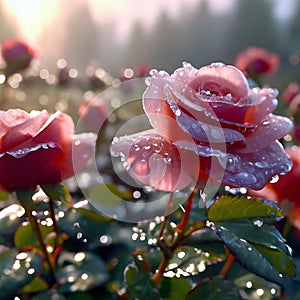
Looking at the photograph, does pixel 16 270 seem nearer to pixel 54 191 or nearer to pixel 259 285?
pixel 54 191

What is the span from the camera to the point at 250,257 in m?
0.45

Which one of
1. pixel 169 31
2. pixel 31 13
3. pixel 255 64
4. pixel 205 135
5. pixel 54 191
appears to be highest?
pixel 205 135

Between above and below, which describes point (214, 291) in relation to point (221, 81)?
below

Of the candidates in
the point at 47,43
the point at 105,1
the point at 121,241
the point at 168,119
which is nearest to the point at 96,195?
the point at 121,241

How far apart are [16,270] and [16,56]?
0.72m

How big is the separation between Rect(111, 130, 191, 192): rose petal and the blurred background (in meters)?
2.61

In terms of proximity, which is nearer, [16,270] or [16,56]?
[16,270]

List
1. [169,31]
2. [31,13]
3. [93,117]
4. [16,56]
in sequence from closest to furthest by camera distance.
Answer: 1. [93,117]
2. [16,56]
3. [31,13]
4. [169,31]

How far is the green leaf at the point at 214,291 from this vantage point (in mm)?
502

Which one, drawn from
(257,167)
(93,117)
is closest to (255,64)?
(93,117)

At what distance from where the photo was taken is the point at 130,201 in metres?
0.78

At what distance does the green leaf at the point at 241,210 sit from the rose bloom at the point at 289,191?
0.06 m

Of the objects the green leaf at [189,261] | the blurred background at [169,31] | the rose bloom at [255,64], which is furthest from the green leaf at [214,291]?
the blurred background at [169,31]

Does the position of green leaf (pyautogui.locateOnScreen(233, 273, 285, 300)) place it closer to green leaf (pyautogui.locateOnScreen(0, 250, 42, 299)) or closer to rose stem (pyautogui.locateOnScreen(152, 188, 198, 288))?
rose stem (pyautogui.locateOnScreen(152, 188, 198, 288))
